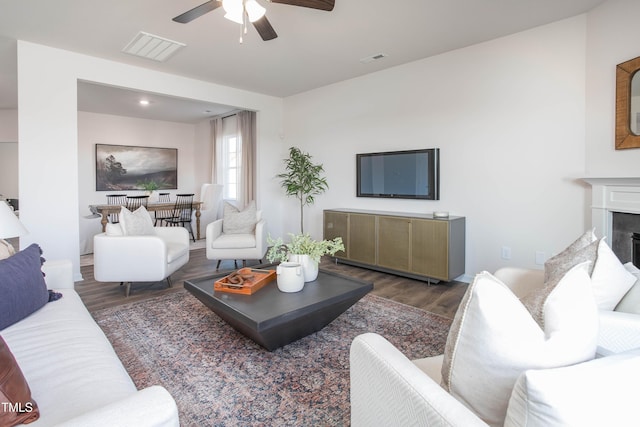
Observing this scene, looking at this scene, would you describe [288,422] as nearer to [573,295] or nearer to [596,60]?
[573,295]

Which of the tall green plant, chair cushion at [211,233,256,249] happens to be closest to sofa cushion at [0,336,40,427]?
chair cushion at [211,233,256,249]

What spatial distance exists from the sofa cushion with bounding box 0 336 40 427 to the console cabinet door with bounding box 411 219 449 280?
3.39 m

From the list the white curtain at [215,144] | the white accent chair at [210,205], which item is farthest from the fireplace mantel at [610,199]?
the white curtain at [215,144]

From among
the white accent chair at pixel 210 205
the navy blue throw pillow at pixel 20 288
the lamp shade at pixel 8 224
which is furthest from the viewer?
the white accent chair at pixel 210 205

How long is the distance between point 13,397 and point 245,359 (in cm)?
135

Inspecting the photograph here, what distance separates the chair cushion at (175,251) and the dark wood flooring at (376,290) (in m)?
0.34

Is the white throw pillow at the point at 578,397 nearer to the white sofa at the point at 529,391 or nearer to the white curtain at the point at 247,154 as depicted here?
the white sofa at the point at 529,391

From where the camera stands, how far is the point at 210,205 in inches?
273

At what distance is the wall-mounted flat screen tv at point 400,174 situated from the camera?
13.4 ft

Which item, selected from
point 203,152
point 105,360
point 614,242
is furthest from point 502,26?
point 203,152

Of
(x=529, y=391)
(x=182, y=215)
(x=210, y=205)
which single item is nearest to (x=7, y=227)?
(x=529, y=391)

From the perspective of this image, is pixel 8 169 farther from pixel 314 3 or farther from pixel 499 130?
pixel 499 130

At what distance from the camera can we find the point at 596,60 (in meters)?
2.96

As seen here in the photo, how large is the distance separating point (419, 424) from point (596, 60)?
3.49 meters
